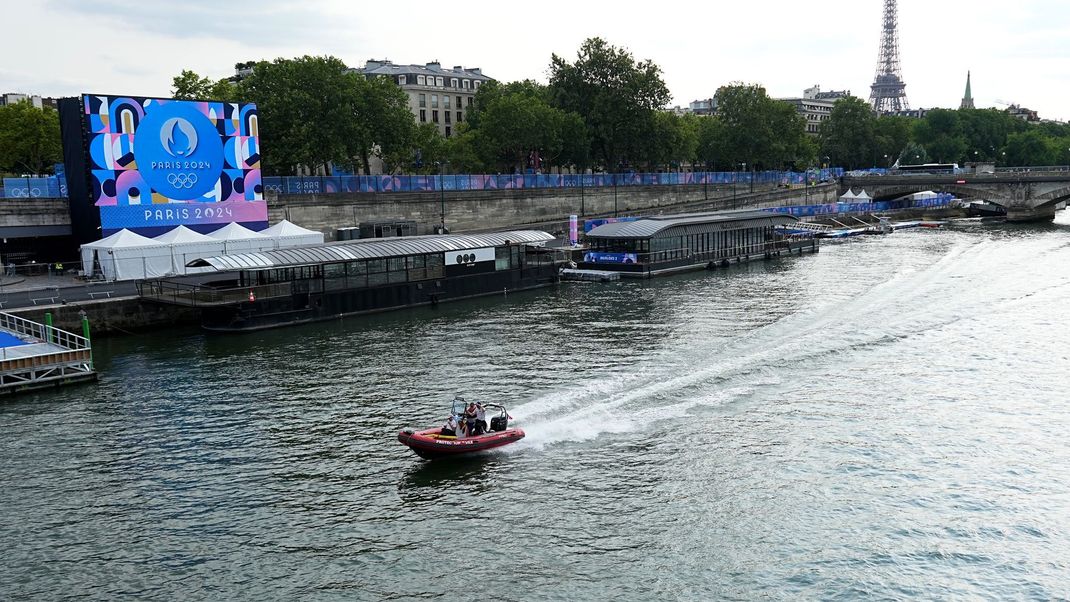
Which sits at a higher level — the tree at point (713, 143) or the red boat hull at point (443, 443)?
the tree at point (713, 143)

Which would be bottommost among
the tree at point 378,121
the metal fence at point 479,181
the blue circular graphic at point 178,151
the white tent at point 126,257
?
the white tent at point 126,257

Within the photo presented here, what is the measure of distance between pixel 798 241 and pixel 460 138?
52504 mm

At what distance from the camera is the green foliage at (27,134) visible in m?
101

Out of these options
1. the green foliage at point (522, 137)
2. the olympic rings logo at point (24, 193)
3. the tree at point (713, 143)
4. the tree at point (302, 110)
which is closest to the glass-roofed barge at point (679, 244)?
the tree at point (302, 110)

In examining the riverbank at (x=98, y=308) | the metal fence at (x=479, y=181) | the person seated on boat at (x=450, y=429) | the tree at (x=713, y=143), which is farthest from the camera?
the tree at (x=713, y=143)

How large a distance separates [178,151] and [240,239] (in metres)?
9.61

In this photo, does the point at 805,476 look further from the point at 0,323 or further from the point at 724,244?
the point at 724,244

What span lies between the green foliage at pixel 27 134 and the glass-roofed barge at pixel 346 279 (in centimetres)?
5362

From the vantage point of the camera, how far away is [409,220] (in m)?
96.4

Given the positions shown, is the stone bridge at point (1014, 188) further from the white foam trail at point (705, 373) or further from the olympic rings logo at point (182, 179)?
the olympic rings logo at point (182, 179)

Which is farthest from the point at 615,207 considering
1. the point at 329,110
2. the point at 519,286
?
the point at 519,286

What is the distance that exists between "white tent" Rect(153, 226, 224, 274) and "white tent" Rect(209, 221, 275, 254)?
749 millimetres

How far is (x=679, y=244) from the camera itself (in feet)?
276

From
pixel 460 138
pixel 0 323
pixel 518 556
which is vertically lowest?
pixel 518 556
